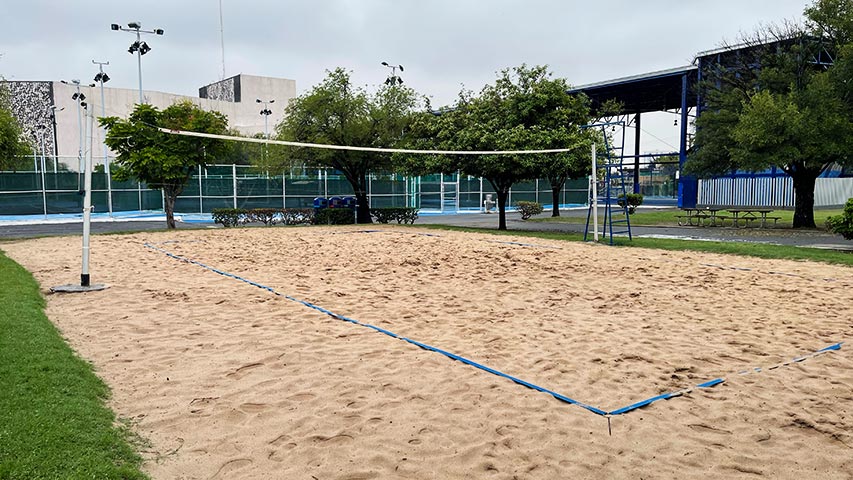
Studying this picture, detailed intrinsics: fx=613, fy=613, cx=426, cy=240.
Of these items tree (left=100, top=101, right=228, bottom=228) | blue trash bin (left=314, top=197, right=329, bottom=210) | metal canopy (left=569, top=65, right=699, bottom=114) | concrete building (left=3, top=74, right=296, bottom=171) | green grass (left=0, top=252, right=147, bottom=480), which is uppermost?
concrete building (left=3, top=74, right=296, bottom=171)

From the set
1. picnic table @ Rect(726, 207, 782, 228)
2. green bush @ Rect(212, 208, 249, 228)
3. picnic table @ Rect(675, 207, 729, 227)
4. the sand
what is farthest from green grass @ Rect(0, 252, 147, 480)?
picnic table @ Rect(675, 207, 729, 227)

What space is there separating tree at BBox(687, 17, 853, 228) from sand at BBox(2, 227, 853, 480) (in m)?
7.79

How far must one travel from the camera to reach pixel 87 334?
5.65 m

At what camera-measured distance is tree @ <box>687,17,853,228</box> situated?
15.3m

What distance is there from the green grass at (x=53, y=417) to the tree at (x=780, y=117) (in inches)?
639

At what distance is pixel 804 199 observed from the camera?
60.5 ft

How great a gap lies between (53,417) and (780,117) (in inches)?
661

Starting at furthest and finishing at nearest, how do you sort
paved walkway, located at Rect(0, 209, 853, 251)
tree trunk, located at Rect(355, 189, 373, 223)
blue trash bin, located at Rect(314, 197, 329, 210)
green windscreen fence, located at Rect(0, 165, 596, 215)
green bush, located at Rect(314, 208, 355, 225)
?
1. green windscreen fence, located at Rect(0, 165, 596, 215)
2. blue trash bin, located at Rect(314, 197, 329, 210)
3. tree trunk, located at Rect(355, 189, 373, 223)
4. green bush, located at Rect(314, 208, 355, 225)
5. paved walkway, located at Rect(0, 209, 853, 251)

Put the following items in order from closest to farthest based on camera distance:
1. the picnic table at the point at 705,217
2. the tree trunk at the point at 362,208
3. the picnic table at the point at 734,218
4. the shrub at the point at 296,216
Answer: the picnic table at the point at 734,218
the picnic table at the point at 705,217
the shrub at the point at 296,216
the tree trunk at the point at 362,208

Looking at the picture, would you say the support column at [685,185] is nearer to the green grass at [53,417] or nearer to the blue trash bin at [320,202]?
the blue trash bin at [320,202]

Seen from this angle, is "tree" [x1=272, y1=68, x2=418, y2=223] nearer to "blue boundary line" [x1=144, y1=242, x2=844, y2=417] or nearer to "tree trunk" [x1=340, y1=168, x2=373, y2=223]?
"tree trunk" [x1=340, y1=168, x2=373, y2=223]

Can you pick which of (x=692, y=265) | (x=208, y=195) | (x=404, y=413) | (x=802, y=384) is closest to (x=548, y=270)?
(x=692, y=265)

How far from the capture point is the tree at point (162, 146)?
17.8 metres

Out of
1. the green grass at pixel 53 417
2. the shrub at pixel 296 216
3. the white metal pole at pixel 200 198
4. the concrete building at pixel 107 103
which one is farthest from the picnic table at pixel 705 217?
the concrete building at pixel 107 103
